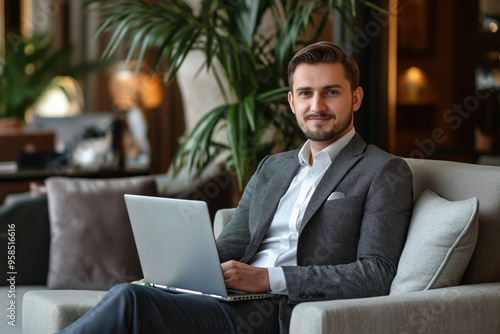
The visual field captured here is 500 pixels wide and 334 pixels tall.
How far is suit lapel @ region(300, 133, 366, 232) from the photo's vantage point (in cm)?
272

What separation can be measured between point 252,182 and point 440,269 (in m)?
0.78

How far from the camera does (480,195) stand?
2678mm

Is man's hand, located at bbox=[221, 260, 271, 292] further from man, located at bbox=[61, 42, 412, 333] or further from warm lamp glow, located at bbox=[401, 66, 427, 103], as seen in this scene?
warm lamp glow, located at bbox=[401, 66, 427, 103]

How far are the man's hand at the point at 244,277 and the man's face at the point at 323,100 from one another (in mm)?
480

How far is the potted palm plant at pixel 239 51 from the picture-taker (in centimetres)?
384

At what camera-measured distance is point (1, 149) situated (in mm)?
7027

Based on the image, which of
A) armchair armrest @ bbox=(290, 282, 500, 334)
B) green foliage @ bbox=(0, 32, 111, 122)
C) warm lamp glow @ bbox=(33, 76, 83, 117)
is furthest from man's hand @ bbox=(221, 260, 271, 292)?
warm lamp glow @ bbox=(33, 76, 83, 117)

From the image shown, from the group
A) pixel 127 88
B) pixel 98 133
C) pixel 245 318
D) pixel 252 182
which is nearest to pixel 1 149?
pixel 98 133

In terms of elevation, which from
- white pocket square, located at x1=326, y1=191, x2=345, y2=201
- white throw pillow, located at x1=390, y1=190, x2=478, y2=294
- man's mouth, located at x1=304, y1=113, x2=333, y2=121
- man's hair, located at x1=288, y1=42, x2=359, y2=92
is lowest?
white throw pillow, located at x1=390, y1=190, x2=478, y2=294

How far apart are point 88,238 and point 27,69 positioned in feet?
20.8

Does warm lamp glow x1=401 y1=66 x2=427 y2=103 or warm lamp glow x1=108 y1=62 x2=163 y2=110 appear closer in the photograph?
warm lamp glow x1=401 y1=66 x2=427 y2=103

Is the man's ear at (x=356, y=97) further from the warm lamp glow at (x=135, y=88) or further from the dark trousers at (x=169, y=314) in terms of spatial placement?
the warm lamp glow at (x=135, y=88)

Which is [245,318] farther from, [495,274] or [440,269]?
[495,274]

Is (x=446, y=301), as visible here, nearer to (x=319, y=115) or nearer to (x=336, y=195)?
(x=336, y=195)
